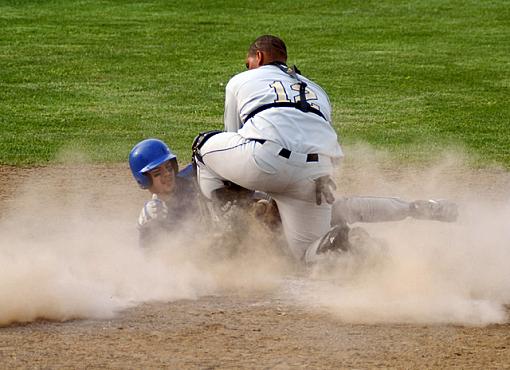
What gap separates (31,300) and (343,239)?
6.96 ft

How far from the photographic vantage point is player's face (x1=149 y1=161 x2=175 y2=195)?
7754 mm

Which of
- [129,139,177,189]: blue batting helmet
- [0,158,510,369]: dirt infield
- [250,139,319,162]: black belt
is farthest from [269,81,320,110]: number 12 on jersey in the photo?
[0,158,510,369]: dirt infield

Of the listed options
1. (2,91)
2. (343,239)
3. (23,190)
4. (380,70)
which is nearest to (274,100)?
(343,239)

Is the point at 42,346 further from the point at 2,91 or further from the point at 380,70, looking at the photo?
the point at 380,70

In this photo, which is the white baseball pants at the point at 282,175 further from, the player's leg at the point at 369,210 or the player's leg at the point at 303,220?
the player's leg at the point at 369,210

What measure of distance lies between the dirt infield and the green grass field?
335 cm

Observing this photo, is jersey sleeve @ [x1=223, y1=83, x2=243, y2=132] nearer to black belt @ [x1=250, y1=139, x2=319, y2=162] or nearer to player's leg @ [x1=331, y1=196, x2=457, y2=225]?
black belt @ [x1=250, y1=139, x2=319, y2=162]

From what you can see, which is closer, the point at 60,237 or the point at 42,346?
the point at 42,346

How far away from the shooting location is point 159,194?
25.8 feet

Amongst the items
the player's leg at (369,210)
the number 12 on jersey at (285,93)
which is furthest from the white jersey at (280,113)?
the player's leg at (369,210)

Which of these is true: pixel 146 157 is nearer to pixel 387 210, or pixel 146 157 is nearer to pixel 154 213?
pixel 154 213

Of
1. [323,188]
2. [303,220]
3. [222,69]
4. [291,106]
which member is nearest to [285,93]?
[291,106]

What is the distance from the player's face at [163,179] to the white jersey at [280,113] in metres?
0.61

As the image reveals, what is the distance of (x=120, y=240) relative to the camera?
8.41 meters
